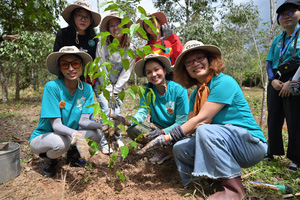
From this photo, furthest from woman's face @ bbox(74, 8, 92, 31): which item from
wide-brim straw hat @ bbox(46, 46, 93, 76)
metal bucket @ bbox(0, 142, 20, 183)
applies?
metal bucket @ bbox(0, 142, 20, 183)

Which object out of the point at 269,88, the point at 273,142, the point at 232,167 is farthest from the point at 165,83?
the point at 273,142

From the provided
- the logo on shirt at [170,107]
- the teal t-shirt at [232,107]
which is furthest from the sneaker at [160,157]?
the teal t-shirt at [232,107]

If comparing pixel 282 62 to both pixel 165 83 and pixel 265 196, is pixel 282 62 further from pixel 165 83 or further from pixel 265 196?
pixel 265 196

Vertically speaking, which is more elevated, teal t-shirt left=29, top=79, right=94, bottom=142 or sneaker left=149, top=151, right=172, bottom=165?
teal t-shirt left=29, top=79, right=94, bottom=142

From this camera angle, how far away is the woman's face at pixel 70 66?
2025mm

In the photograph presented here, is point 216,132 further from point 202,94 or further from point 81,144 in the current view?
point 81,144

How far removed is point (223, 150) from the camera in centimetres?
153

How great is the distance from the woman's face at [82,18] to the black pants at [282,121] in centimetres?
262

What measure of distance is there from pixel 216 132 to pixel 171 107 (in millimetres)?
837

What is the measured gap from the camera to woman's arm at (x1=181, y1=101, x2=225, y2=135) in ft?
5.39

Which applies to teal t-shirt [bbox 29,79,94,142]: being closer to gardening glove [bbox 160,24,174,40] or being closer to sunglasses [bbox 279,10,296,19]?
gardening glove [bbox 160,24,174,40]

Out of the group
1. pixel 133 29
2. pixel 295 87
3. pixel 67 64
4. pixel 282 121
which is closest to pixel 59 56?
pixel 67 64

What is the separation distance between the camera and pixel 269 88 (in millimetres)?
2506

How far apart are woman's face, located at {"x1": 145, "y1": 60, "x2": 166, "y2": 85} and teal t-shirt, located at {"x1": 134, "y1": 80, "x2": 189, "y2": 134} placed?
7.1 inches
